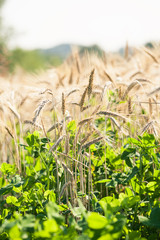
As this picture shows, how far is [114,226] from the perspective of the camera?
1.07 metres

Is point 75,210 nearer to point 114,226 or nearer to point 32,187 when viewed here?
point 114,226

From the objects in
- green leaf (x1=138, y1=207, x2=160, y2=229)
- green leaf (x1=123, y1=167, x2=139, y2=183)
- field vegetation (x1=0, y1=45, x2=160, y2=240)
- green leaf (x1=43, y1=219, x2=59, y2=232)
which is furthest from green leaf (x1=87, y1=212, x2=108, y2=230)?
green leaf (x1=123, y1=167, x2=139, y2=183)

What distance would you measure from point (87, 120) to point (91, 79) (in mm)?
255

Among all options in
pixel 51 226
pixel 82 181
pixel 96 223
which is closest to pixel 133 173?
pixel 82 181

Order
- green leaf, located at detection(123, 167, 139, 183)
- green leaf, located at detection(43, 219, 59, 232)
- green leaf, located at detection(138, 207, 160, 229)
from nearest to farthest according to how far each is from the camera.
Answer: green leaf, located at detection(43, 219, 59, 232) → green leaf, located at detection(138, 207, 160, 229) → green leaf, located at detection(123, 167, 139, 183)

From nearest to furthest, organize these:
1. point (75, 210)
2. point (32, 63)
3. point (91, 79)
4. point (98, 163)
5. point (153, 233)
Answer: point (75, 210), point (91, 79), point (153, 233), point (98, 163), point (32, 63)

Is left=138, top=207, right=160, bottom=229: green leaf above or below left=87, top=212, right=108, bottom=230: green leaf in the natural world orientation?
below

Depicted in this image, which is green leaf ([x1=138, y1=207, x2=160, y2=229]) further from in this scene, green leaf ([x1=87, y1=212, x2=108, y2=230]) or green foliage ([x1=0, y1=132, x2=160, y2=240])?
green leaf ([x1=87, y1=212, x2=108, y2=230])

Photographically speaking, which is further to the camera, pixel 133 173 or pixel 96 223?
pixel 133 173

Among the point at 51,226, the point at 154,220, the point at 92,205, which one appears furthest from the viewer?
the point at 92,205

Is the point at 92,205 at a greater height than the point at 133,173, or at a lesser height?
lesser

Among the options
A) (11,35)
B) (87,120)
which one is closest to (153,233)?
(87,120)

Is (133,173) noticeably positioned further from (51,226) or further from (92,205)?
(51,226)

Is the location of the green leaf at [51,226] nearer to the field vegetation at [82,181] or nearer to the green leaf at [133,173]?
the field vegetation at [82,181]
